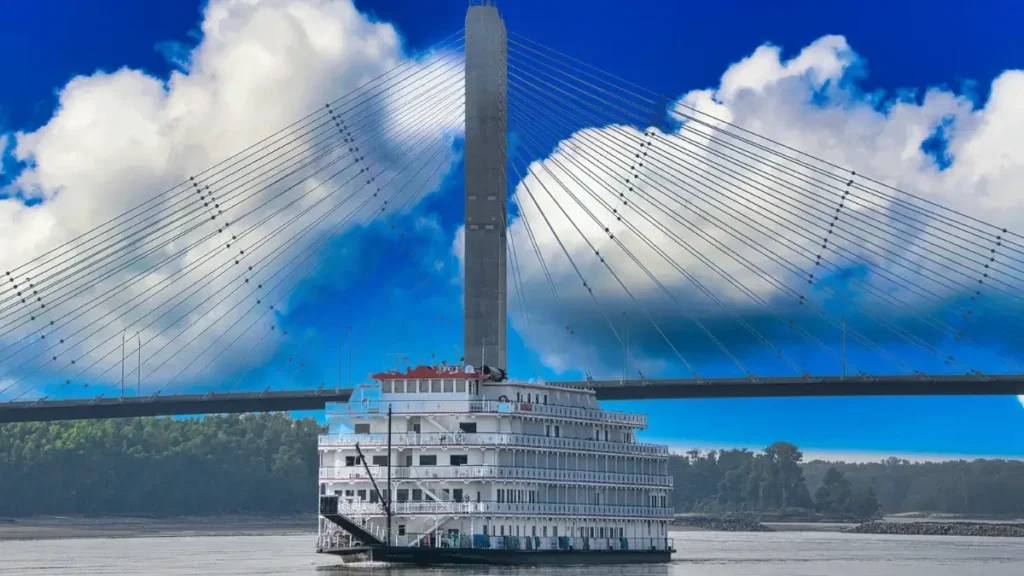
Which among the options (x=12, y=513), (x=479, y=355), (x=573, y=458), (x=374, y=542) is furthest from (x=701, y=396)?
(x=12, y=513)

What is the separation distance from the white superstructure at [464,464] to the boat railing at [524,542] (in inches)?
2.6

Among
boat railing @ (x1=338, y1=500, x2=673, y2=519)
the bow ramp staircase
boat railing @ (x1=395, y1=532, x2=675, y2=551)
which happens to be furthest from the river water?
boat railing @ (x1=338, y1=500, x2=673, y2=519)

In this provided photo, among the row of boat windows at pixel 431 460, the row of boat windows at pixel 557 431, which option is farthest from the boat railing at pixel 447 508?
the row of boat windows at pixel 557 431

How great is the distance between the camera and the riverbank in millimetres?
159125

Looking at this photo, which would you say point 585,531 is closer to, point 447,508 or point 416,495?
point 447,508

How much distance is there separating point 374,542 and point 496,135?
32012 mm

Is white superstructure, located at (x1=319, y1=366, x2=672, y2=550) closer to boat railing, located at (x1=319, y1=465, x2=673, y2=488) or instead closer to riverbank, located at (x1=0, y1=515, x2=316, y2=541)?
boat railing, located at (x1=319, y1=465, x2=673, y2=488)

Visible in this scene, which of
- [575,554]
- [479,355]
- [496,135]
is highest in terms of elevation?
[496,135]

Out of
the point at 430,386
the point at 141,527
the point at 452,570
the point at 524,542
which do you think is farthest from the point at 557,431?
the point at 141,527

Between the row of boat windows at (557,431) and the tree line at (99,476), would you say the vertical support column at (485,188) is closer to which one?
the row of boat windows at (557,431)

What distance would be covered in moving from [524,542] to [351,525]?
9.49m

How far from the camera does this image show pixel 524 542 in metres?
91.5

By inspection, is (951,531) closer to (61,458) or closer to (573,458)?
(61,458)

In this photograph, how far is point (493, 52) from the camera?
112 m
